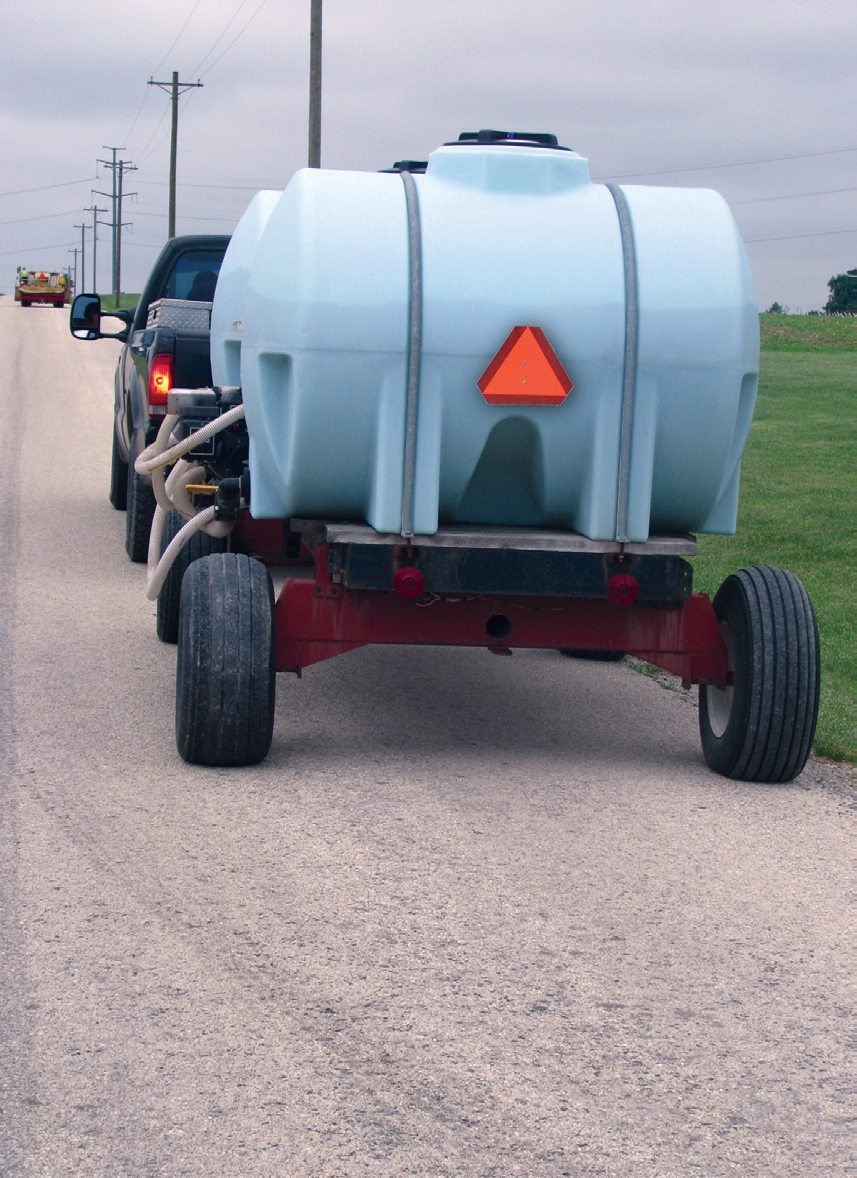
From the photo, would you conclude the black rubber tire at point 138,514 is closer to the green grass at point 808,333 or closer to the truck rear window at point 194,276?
the truck rear window at point 194,276

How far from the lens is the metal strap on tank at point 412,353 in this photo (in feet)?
18.7

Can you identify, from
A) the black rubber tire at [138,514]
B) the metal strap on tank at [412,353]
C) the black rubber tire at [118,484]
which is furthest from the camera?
→ the black rubber tire at [118,484]

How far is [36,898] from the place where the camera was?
458cm

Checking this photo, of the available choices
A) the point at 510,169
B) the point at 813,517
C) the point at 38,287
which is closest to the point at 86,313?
the point at 510,169

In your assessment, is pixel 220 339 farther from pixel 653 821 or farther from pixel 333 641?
pixel 653 821

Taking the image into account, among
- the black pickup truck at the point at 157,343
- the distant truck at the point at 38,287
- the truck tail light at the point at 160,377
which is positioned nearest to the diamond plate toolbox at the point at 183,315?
the black pickup truck at the point at 157,343

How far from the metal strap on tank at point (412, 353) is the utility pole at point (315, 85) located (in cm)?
2122

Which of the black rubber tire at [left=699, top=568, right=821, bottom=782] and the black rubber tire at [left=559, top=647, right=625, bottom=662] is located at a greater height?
the black rubber tire at [left=699, top=568, right=821, bottom=782]

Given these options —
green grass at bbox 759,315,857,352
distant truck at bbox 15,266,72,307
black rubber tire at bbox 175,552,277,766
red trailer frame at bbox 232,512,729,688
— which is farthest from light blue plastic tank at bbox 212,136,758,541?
distant truck at bbox 15,266,72,307

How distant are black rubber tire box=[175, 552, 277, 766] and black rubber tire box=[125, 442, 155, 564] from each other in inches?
189

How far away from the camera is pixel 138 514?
11.2 meters

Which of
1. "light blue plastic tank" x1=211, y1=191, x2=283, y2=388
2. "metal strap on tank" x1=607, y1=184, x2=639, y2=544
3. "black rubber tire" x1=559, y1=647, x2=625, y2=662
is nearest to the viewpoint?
"metal strap on tank" x1=607, y1=184, x2=639, y2=544

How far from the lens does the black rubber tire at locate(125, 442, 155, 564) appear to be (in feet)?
35.9

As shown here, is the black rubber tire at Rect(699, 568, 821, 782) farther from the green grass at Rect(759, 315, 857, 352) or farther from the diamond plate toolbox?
the green grass at Rect(759, 315, 857, 352)
